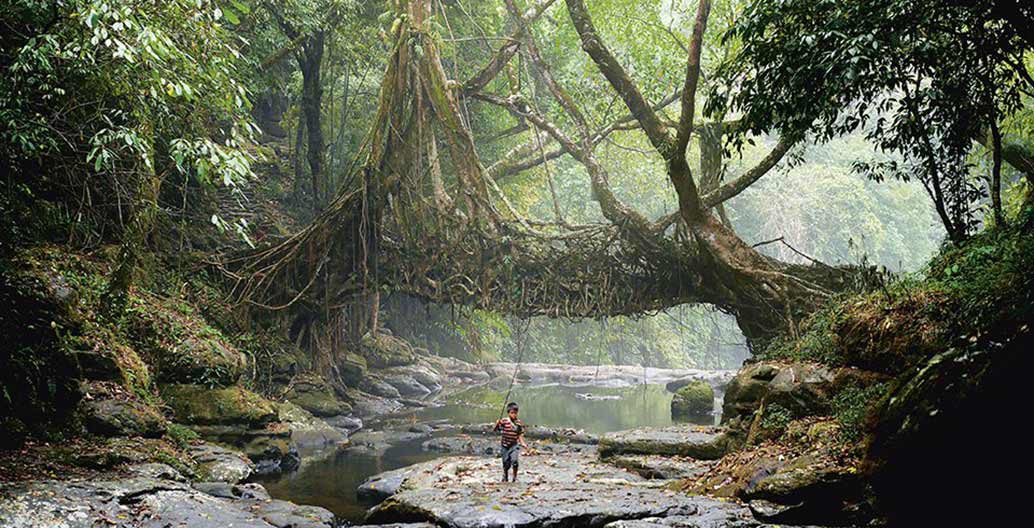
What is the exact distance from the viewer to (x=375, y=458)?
12352 millimetres

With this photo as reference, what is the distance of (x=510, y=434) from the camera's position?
7.95m

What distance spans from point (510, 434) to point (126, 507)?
3.67 metres

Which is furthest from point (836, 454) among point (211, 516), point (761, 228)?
point (761, 228)

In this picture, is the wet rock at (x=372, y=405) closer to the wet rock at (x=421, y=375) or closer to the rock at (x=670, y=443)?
the wet rock at (x=421, y=375)

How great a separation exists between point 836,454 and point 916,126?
3691 millimetres

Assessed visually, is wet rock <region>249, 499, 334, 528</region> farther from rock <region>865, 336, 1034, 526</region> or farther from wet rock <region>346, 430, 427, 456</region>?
rock <region>865, 336, 1034, 526</region>

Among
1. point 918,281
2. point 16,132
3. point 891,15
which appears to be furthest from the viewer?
point 918,281

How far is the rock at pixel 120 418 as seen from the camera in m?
7.78

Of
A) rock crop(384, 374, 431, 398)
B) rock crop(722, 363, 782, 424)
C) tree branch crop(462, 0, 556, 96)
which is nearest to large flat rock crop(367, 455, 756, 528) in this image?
rock crop(722, 363, 782, 424)

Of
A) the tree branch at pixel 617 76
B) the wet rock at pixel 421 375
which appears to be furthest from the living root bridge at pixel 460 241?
the wet rock at pixel 421 375

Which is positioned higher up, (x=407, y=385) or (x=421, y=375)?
(x=421, y=375)

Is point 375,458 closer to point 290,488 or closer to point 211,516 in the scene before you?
point 290,488

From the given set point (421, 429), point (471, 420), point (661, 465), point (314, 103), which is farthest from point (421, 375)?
point (661, 465)

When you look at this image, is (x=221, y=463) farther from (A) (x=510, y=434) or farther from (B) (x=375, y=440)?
(B) (x=375, y=440)
